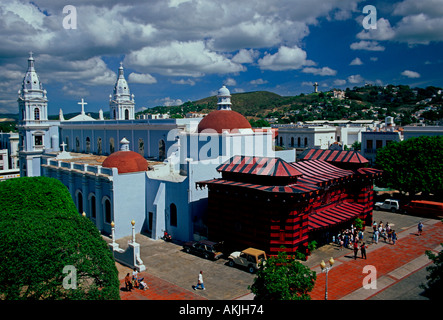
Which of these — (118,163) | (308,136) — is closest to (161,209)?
(118,163)

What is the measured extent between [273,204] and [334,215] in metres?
7.26

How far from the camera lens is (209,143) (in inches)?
1298

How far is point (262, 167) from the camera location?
24453 millimetres

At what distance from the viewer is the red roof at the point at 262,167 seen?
77.5 ft

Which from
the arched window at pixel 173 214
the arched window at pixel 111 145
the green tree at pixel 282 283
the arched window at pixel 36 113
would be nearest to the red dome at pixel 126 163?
the arched window at pixel 173 214

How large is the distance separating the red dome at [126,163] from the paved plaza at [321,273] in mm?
6071

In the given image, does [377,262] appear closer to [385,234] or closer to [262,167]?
[385,234]

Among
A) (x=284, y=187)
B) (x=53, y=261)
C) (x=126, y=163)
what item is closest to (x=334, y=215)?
(x=284, y=187)

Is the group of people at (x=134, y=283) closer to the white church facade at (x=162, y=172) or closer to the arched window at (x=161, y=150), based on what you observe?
the white church facade at (x=162, y=172)

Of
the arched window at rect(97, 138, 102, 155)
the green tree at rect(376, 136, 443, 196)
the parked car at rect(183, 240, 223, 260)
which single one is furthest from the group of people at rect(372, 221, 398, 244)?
the arched window at rect(97, 138, 102, 155)

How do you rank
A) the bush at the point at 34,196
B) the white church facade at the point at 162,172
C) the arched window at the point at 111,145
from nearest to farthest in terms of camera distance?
the bush at the point at 34,196 < the white church facade at the point at 162,172 < the arched window at the point at 111,145

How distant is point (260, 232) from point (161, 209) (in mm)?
9512

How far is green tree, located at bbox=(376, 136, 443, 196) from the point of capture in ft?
123

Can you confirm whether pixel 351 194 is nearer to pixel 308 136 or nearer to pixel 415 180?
pixel 415 180
